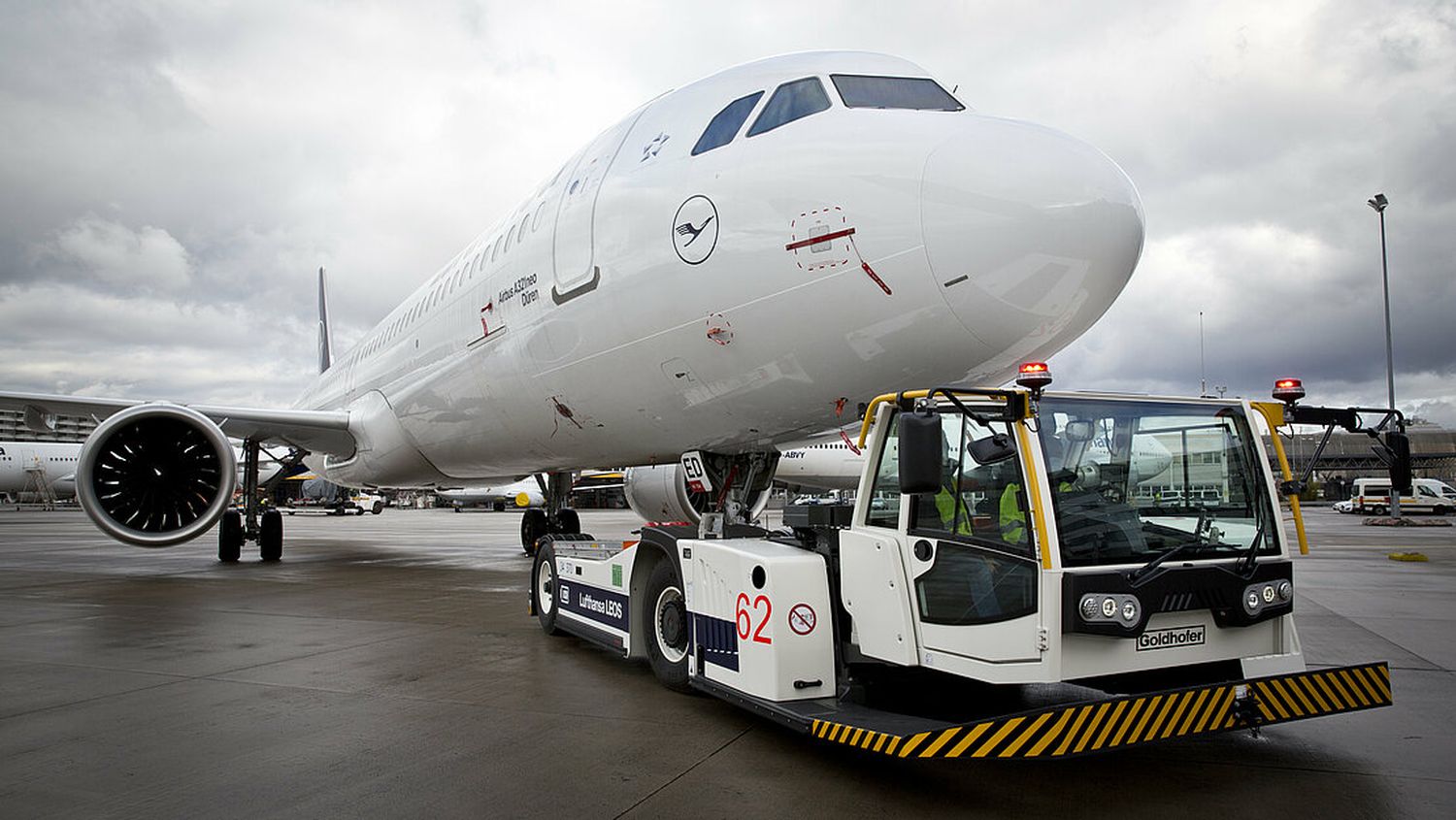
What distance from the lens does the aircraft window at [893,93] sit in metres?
5.51

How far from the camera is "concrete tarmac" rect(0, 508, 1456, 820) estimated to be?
11.7 feet

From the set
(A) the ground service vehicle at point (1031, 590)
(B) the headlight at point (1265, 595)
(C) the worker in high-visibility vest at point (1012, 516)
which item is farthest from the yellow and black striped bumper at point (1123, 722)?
(C) the worker in high-visibility vest at point (1012, 516)

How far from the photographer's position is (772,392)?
5852 mm

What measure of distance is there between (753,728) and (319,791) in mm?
2050

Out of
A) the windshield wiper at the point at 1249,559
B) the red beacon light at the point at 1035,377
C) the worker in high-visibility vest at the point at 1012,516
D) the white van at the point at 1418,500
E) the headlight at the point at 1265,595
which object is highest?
the red beacon light at the point at 1035,377

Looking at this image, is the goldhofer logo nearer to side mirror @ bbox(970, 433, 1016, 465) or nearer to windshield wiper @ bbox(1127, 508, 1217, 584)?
windshield wiper @ bbox(1127, 508, 1217, 584)

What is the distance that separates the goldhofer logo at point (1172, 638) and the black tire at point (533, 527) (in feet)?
41.6

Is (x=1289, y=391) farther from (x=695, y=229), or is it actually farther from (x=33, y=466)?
(x=33, y=466)

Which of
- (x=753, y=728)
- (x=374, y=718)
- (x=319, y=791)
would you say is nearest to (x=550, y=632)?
(x=374, y=718)

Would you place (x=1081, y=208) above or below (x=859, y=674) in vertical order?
above

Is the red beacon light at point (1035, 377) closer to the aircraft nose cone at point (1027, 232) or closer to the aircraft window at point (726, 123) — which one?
the aircraft nose cone at point (1027, 232)

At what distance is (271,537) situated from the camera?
16.3 m

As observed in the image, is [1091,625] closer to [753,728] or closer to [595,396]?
[753,728]

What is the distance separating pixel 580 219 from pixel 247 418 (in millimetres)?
8690
